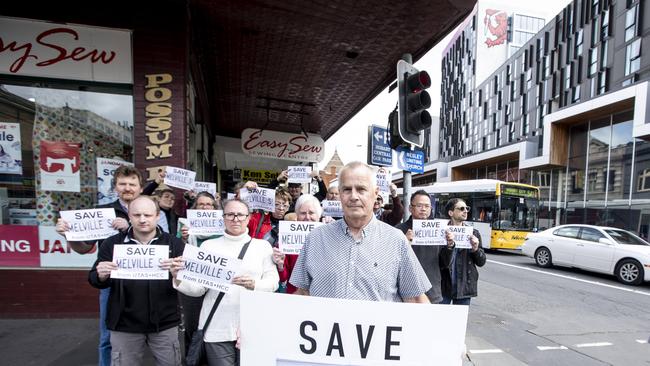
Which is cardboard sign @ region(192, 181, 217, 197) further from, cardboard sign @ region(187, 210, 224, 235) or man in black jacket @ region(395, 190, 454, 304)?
man in black jacket @ region(395, 190, 454, 304)

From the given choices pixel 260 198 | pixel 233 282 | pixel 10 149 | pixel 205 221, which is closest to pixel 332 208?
pixel 260 198

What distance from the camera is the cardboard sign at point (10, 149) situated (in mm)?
4660

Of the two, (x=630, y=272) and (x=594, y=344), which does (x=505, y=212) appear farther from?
(x=594, y=344)

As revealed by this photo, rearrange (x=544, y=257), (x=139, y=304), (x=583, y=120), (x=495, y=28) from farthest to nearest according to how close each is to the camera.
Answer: (x=495, y=28) → (x=583, y=120) → (x=544, y=257) → (x=139, y=304)

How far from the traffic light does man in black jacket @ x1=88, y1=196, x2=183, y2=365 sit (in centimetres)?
294

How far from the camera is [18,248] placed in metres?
4.59

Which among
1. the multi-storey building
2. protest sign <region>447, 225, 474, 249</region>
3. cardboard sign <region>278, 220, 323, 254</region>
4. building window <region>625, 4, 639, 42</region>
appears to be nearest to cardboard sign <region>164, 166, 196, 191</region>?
cardboard sign <region>278, 220, 323, 254</region>

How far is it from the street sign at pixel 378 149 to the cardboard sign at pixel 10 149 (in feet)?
16.4

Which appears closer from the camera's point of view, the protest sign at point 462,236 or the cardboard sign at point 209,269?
the cardboard sign at point 209,269

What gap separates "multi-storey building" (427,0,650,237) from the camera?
18.9 metres

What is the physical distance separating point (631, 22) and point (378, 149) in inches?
1119

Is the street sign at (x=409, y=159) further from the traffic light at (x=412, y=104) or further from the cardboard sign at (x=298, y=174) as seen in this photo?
the cardboard sign at (x=298, y=174)

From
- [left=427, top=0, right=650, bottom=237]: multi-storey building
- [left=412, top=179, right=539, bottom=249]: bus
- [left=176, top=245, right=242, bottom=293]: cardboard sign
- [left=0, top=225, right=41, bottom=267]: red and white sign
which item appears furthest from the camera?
[left=427, top=0, right=650, bottom=237]: multi-storey building

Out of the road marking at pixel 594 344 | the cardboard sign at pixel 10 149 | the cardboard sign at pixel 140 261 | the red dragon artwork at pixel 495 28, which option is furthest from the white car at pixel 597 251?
the red dragon artwork at pixel 495 28
